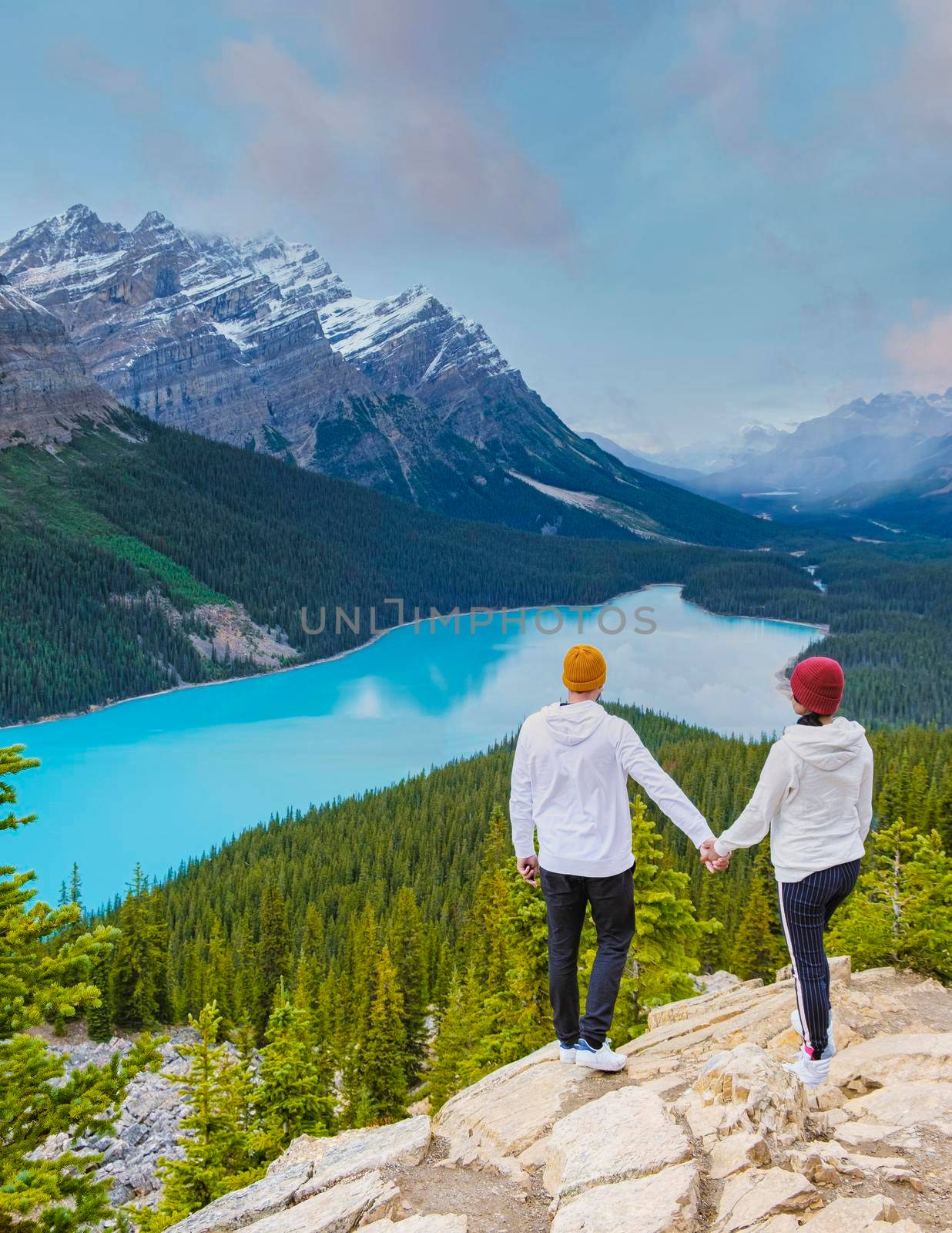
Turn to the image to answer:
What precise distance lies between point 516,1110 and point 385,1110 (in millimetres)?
20236

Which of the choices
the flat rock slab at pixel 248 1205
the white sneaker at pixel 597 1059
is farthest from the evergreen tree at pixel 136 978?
the white sneaker at pixel 597 1059

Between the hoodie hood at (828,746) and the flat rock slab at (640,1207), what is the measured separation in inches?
113

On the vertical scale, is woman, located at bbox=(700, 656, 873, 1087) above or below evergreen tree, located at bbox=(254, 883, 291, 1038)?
above

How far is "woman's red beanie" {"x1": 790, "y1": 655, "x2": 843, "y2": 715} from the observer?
614 centimetres

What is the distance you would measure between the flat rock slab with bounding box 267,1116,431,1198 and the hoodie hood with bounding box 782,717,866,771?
4.52 meters

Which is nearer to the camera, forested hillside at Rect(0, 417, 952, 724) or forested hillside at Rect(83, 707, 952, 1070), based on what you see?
forested hillside at Rect(83, 707, 952, 1070)

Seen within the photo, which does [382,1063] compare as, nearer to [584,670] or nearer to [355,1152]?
[355,1152]

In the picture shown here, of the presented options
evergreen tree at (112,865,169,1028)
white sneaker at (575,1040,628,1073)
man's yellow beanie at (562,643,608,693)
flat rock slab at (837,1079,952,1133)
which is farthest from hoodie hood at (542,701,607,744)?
evergreen tree at (112,865,169,1028)

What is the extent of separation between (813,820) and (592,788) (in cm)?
167

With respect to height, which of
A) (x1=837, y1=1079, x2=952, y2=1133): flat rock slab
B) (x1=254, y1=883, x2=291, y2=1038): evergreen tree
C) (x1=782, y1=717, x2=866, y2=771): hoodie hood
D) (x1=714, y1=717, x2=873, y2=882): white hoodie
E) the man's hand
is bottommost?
(x1=254, y1=883, x2=291, y2=1038): evergreen tree

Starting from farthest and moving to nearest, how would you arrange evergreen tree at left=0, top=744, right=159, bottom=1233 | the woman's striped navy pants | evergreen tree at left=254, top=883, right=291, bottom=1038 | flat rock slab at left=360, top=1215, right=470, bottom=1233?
evergreen tree at left=254, top=883, right=291, bottom=1038, evergreen tree at left=0, top=744, right=159, bottom=1233, the woman's striped navy pants, flat rock slab at left=360, top=1215, right=470, bottom=1233

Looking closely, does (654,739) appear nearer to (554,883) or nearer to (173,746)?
(173,746)

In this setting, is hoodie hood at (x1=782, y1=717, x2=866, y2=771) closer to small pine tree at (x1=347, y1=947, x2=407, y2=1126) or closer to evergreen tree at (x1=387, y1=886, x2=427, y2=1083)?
small pine tree at (x1=347, y1=947, x2=407, y2=1126)

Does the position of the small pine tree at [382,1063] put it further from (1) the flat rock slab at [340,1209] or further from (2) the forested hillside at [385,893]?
(1) the flat rock slab at [340,1209]
